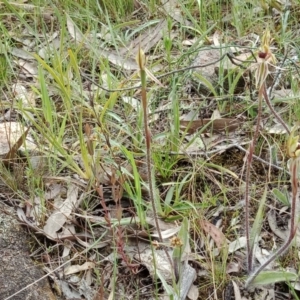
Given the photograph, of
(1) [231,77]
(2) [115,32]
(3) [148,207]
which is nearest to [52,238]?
(3) [148,207]

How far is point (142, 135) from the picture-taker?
1.91 meters

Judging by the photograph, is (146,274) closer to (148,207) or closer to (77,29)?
(148,207)

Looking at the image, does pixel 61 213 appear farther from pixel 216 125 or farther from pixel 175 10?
pixel 175 10

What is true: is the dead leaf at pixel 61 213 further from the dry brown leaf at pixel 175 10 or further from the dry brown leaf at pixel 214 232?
the dry brown leaf at pixel 175 10

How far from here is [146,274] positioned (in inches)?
61.4

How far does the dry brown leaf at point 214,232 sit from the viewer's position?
1591 mm

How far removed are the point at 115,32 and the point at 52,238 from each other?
108 centimetres

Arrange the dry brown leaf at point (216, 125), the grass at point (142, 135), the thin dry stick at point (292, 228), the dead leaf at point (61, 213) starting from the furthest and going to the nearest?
the dry brown leaf at point (216, 125)
the dead leaf at point (61, 213)
the grass at point (142, 135)
the thin dry stick at point (292, 228)

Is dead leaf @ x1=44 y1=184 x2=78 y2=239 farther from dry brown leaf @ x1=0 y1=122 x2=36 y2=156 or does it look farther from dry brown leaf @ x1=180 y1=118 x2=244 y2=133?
dry brown leaf @ x1=180 y1=118 x2=244 y2=133

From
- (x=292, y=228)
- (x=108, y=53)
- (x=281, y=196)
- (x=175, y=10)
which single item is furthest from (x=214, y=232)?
(x=175, y=10)

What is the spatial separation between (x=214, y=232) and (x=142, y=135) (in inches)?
17.6

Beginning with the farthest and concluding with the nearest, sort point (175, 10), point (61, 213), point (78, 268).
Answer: point (175, 10) → point (61, 213) → point (78, 268)

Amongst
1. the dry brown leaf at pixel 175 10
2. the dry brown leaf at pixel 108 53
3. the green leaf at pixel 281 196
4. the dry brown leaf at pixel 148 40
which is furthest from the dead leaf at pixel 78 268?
the dry brown leaf at pixel 175 10

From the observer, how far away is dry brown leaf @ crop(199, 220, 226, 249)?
1591mm
